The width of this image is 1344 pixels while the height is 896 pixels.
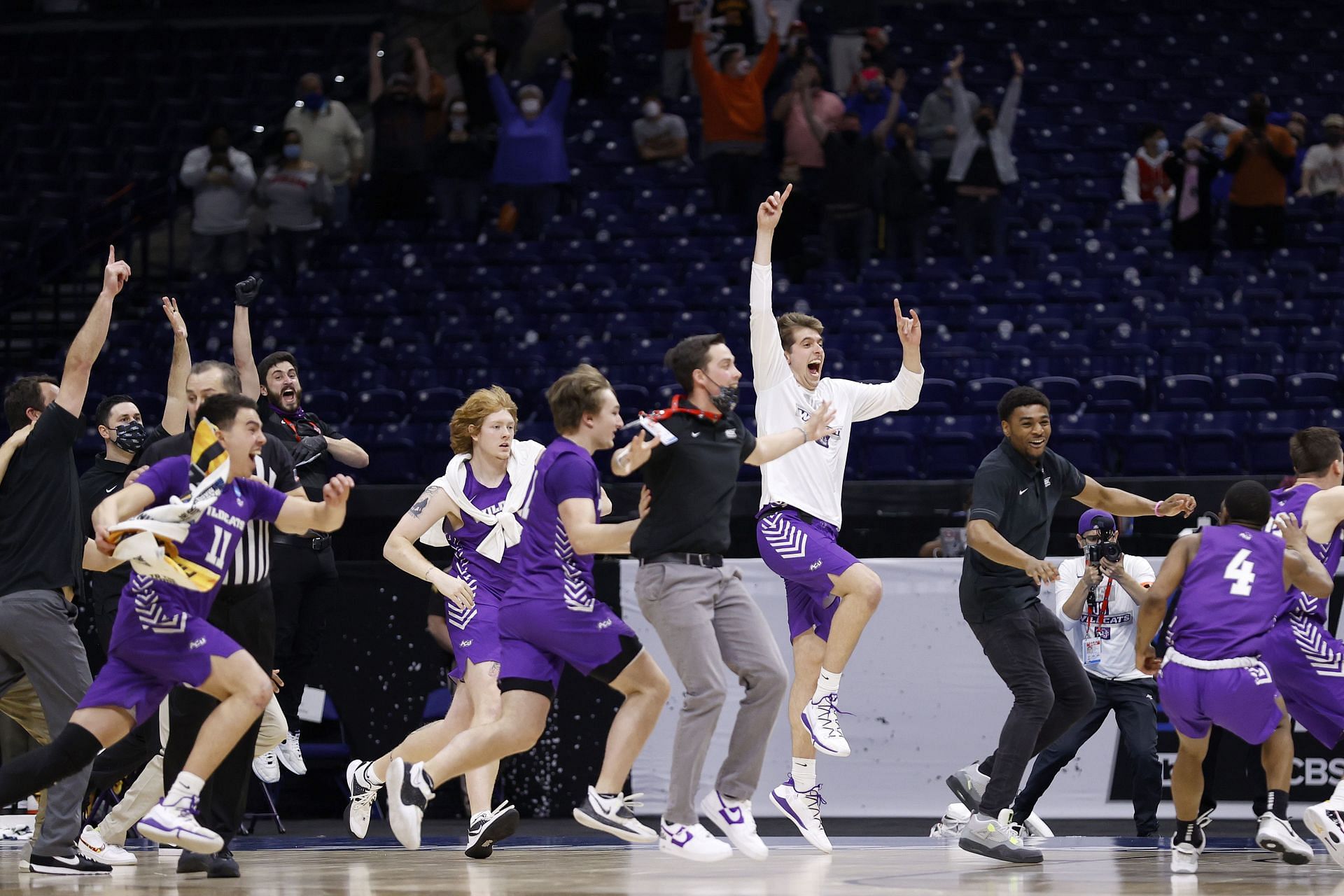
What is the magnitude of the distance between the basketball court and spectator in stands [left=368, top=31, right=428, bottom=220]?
10.6 m

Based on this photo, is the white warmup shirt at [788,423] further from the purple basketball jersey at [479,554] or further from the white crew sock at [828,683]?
the purple basketball jersey at [479,554]

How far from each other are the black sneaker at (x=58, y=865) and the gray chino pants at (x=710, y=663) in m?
2.72

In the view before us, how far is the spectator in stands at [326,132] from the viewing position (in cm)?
1839

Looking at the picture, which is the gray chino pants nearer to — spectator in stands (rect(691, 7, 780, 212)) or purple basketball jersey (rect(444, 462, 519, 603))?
purple basketball jersey (rect(444, 462, 519, 603))

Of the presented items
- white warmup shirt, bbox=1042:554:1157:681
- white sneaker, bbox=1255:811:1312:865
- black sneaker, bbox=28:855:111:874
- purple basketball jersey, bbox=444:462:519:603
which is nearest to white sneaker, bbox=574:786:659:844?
purple basketball jersey, bbox=444:462:519:603

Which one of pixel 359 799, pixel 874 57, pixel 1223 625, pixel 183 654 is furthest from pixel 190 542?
pixel 874 57

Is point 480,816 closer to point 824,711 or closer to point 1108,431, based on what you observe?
point 824,711

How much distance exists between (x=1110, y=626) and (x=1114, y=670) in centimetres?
27

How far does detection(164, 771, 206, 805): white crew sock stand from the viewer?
6.37 meters

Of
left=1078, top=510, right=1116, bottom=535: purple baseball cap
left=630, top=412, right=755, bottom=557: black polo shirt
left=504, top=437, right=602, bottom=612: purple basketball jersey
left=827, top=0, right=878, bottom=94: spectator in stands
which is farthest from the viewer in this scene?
left=827, top=0, right=878, bottom=94: spectator in stands

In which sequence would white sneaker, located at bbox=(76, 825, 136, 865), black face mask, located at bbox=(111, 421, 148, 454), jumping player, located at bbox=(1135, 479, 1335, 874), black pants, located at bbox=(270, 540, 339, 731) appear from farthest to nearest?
black pants, located at bbox=(270, 540, 339, 731) → black face mask, located at bbox=(111, 421, 148, 454) → white sneaker, located at bbox=(76, 825, 136, 865) → jumping player, located at bbox=(1135, 479, 1335, 874)

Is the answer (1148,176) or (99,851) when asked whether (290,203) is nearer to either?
(1148,176)

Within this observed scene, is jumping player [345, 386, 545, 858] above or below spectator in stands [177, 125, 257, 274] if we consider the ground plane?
below

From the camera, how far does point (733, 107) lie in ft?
56.7
